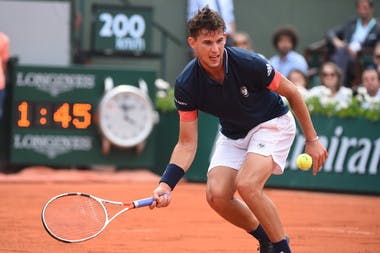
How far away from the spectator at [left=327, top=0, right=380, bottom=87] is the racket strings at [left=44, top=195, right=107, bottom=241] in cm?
802

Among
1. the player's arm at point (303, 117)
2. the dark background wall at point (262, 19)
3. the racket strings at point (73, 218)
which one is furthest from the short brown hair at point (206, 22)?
the dark background wall at point (262, 19)

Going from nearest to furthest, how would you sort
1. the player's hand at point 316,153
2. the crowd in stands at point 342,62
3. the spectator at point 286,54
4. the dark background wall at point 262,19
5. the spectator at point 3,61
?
the player's hand at point 316,153 < the spectator at point 3,61 < the crowd in stands at point 342,62 < the spectator at point 286,54 < the dark background wall at point 262,19

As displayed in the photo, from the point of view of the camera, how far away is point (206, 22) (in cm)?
A: 598

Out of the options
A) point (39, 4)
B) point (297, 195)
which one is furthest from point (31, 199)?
point (39, 4)

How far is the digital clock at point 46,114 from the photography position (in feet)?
39.5

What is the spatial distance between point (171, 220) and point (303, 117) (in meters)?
3.14

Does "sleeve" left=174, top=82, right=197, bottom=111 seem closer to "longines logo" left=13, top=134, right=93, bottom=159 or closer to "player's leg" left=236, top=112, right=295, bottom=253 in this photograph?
"player's leg" left=236, top=112, right=295, bottom=253

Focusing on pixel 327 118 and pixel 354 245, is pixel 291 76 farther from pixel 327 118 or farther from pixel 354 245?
pixel 354 245

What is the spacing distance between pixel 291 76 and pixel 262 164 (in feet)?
20.7

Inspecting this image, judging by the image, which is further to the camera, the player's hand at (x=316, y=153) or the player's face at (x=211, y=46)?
the player's hand at (x=316, y=153)

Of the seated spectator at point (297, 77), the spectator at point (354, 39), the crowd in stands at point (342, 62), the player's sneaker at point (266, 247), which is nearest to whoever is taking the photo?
the player's sneaker at point (266, 247)

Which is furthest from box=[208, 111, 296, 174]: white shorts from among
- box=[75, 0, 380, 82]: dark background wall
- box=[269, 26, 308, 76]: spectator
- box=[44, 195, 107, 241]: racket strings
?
box=[75, 0, 380, 82]: dark background wall

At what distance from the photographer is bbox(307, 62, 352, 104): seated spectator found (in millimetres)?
12039

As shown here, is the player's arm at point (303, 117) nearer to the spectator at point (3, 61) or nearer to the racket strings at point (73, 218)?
the racket strings at point (73, 218)
